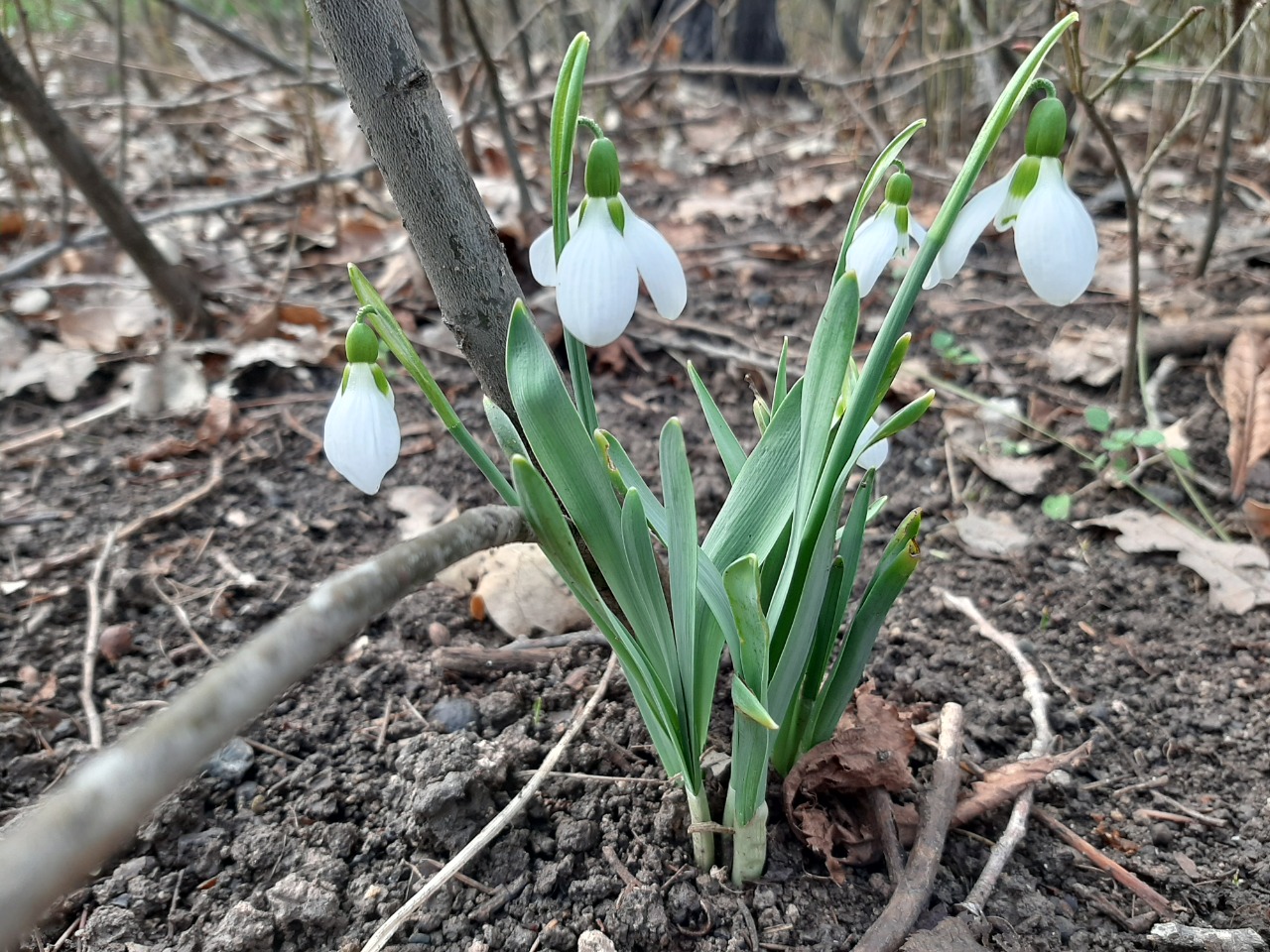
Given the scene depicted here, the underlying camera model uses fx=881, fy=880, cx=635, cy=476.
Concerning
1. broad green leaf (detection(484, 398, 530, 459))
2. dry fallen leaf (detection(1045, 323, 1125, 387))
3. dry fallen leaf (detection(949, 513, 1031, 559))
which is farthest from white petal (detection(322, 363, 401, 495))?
dry fallen leaf (detection(1045, 323, 1125, 387))

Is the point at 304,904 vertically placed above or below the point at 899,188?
below

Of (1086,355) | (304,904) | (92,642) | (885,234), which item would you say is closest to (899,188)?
(885,234)

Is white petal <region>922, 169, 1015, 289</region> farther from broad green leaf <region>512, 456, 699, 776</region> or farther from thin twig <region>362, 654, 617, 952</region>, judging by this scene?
thin twig <region>362, 654, 617, 952</region>

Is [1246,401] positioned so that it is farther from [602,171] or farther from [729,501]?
[602,171]

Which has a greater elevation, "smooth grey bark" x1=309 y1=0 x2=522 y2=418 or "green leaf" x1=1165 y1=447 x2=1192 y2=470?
"smooth grey bark" x1=309 y1=0 x2=522 y2=418

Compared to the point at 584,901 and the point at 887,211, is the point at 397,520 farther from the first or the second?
the point at 887,211

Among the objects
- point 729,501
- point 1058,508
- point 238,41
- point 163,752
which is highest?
point 238,41

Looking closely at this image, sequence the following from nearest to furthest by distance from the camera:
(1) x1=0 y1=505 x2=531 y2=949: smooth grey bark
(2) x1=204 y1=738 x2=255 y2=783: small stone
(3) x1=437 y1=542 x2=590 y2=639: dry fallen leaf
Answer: (1) x1=0 y1=505 x2=531 y2=949: smooth grey bark < (2) x1=204 y1=738 x2=255 y2=783: small stone < (3) x1=437 y1=542 x2=590 y2=639: dry fallen leaf

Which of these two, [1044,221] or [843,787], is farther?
[843,787]
